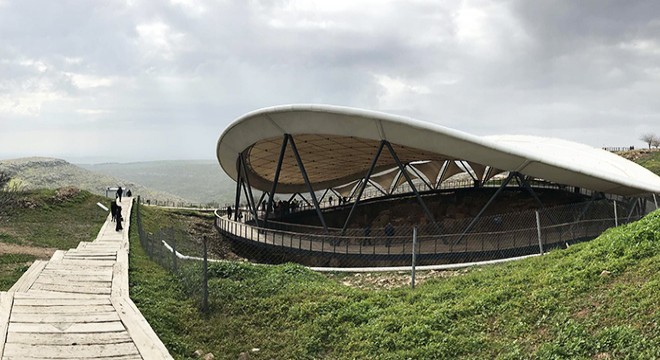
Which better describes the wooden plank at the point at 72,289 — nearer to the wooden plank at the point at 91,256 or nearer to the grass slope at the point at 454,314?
the grass slope at the point at 454,314

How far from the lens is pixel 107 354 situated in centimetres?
659

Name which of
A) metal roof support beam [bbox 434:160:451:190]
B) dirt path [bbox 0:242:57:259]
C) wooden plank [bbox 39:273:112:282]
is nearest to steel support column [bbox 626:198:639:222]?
metal roof support beam [bbox 434:160:451:190]

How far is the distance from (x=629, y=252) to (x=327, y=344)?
579cm

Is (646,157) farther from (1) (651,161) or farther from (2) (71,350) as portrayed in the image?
(2) (71,350)

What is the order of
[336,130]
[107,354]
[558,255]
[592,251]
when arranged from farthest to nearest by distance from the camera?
[336,130] < [558,255] < [592,251] < [107,354]

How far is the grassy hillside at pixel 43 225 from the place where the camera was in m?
13.8

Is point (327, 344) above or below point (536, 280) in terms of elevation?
below

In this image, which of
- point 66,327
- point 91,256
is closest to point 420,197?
point 91,256

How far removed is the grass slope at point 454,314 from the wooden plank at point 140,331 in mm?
323

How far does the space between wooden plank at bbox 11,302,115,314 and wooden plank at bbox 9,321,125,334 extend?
0.68m

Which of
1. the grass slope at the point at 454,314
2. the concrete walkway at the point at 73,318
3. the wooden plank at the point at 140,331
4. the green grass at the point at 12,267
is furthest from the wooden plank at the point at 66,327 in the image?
the green grass at the point at 12,267

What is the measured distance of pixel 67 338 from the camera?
23.1 feet

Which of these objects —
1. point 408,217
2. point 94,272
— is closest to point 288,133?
point 408,217

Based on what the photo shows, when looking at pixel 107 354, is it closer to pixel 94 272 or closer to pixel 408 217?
pixel 94 272
